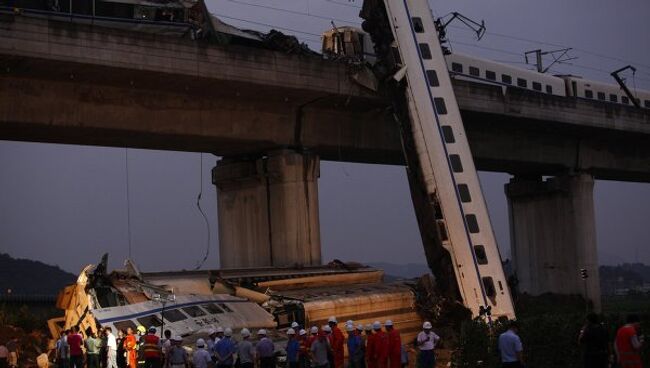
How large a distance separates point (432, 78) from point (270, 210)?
9.55 meters

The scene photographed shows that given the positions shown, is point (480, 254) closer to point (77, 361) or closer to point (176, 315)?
point (176, 315)

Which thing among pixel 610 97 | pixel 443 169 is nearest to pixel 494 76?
pixel 610 97

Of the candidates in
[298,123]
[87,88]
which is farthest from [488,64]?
[87,88]

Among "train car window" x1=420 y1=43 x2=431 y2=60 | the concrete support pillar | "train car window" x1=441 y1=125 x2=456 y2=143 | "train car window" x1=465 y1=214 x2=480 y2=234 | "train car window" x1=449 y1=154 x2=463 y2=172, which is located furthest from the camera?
the concrete support pillar

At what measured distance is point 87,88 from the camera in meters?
32.5

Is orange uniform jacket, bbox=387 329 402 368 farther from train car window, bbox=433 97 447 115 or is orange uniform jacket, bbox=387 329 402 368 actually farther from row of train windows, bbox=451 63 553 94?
row of train windows, bbox=451 63 553 94

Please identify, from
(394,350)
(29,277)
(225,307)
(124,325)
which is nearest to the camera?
(394,350)

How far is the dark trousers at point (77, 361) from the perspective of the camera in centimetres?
2480

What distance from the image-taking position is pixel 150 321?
2580 centimetres

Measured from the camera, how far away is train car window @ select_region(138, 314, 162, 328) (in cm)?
2572

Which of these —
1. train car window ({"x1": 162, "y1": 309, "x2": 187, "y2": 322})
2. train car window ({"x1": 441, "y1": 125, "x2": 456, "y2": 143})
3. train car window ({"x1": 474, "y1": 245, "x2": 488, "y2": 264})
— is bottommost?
train car window ({"x1": 162, "y1": 309, "x2": 187, "y2": 322})

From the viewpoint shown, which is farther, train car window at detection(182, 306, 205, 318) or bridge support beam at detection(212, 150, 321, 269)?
bridge support beam at detection(212, 150, 321, 269)

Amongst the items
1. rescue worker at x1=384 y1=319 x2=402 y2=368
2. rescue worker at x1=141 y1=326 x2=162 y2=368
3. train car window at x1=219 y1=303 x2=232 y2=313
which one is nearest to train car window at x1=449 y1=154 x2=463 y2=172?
train car window at x1=219 y1=303 x2=232 y2=313

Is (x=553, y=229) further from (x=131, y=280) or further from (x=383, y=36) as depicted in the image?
(x=131, y=280)
